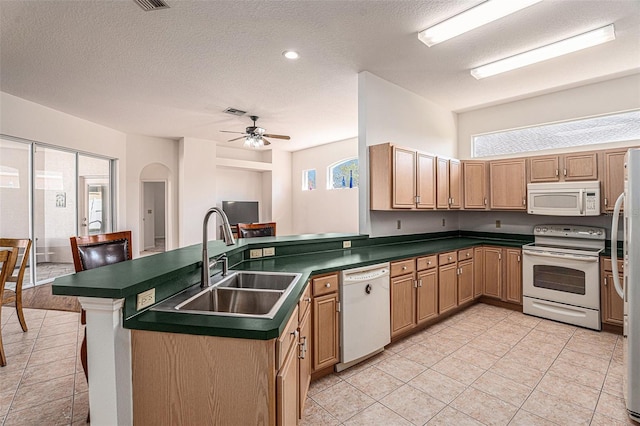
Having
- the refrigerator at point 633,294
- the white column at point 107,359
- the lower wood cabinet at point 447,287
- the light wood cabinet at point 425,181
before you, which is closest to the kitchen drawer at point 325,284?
the white column at point 107,359

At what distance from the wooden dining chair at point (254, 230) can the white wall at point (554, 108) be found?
338cm

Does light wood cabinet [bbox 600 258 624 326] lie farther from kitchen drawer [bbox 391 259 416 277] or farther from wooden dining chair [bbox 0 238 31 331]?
wooden dining chair [bbox 0 238 31 331]

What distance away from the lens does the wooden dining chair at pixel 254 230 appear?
4125 millimetres

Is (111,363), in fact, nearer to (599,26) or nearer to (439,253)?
(439,253)

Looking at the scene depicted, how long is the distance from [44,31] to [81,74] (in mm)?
970

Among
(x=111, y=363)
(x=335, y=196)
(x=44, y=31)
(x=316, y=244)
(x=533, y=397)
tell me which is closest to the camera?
(x=111, y=363)

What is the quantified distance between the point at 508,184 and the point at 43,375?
544 centimetres

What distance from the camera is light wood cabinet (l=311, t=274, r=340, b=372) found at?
2.28 m

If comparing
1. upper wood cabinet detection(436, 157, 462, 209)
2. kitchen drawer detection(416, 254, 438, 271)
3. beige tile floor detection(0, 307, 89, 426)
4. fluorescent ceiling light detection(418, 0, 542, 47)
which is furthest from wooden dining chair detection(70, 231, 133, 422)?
upper wood cabinet detection(436, 157, 462, 209)

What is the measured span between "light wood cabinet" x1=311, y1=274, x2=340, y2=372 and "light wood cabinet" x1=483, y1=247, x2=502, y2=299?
2708 millimetres

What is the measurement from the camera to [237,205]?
822 centimetres

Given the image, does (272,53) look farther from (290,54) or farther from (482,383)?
(482,383)

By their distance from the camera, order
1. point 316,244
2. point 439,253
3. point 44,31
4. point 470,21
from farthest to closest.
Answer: point 439,253 → point 316,244 → point 44,31 → point 470,21

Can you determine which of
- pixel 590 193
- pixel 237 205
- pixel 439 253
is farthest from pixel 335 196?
pixel 590 193
